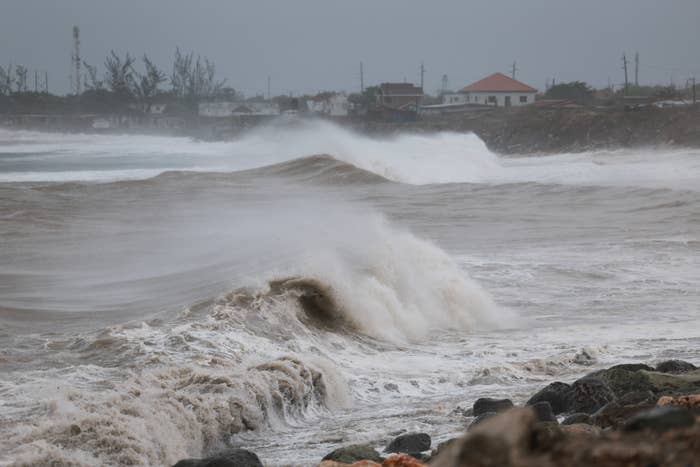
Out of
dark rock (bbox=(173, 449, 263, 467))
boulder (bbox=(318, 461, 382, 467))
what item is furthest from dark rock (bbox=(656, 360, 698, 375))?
boulder (bbox=(318, 461, 382, 467))

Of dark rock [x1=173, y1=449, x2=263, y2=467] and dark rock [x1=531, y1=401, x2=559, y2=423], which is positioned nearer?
dark rock [x1=173, y1=449, x2=263, y2=467]

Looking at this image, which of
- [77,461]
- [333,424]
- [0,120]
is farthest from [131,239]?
[0,120]

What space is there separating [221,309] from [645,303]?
580cm

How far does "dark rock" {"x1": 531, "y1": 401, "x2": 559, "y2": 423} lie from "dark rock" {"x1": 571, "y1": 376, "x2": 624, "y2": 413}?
39 centimetres

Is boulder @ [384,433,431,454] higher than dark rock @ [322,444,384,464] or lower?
lower

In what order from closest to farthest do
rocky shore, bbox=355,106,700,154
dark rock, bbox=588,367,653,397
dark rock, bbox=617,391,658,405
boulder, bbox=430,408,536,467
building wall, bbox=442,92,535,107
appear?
boulder, bbox=430,408,536,467, dark rock, bbox=617,391,658,405, dark rock, bbox=588,367,653,397, rocky shore, bbox=355,106,700,154, building wall, bbox=442,92,535,107

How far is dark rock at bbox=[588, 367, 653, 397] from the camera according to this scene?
782cm

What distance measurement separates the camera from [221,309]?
11.4 m

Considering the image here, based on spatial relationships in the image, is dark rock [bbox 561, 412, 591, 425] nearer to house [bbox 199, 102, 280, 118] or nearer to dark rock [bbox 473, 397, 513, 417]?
dark rock [bbox 473, 397, 513, 417]

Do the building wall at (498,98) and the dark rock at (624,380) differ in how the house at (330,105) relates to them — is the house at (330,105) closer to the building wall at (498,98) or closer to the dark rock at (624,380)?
the building wall at (498,98)

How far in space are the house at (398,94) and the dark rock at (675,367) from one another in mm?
90510

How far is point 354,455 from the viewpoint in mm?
6246

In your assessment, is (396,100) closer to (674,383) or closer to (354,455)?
(674,383)

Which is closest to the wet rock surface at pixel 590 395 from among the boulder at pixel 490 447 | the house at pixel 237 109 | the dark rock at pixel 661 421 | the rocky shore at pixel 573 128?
the dark rock at pixel 661 421
